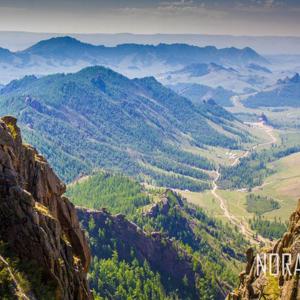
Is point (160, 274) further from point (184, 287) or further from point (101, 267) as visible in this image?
point (101, 267)

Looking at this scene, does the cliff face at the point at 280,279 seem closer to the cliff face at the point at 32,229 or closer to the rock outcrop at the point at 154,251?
the cliff face at the point at 32,229

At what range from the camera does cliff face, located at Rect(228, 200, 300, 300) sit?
164ft

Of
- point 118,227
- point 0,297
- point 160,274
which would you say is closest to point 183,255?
point 160,274

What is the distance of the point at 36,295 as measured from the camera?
4256 centimetres

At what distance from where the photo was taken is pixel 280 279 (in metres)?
56.3

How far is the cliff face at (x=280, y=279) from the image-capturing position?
50094 millimetres

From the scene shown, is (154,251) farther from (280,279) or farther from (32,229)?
(32,229)

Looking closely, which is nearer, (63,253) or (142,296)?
(63,253)

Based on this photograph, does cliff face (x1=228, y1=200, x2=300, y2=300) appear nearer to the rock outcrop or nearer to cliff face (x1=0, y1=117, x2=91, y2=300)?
cliff face (x1=0, y1=117, x2=91, y2=300)

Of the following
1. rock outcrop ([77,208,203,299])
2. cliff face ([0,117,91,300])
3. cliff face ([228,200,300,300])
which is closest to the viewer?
cliff face ([0,117,91,300])

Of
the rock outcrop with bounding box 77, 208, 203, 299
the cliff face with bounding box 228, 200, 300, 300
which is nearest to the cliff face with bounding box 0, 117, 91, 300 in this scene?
the cliff face with bounding box 228, 200, 300, 300

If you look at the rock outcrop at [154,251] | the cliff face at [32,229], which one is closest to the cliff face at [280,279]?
the cliff face at [32,229]

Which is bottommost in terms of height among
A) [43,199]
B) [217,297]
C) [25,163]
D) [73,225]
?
[217,297]

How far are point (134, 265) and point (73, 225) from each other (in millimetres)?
109984
